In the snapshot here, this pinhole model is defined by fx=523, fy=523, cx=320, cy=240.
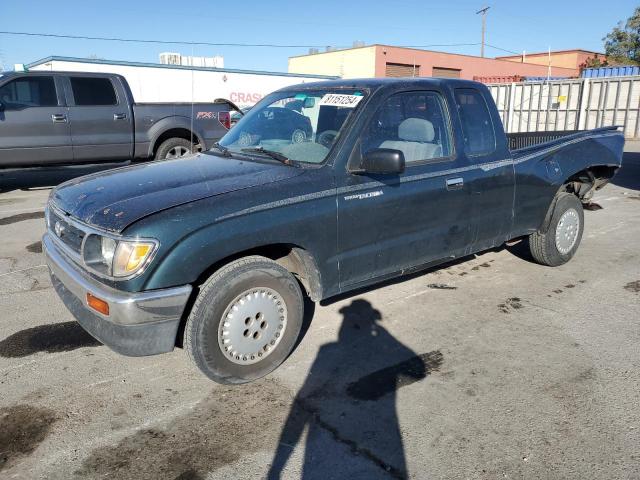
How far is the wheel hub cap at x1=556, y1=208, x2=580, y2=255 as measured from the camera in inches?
213

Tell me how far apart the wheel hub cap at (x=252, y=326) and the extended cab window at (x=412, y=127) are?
129 centimetres

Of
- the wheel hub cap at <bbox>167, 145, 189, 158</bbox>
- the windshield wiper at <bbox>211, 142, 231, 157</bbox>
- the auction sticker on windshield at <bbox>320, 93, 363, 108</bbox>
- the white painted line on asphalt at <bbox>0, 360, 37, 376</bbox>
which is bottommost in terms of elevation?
the white painted line on asphalt at <bbox>0, 360, 37, 376</bbox>

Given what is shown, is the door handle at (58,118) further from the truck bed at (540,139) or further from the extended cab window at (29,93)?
the truck bed at (540,139)

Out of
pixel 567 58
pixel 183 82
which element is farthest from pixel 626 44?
pixel 183 82

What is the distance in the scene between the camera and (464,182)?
423 cm

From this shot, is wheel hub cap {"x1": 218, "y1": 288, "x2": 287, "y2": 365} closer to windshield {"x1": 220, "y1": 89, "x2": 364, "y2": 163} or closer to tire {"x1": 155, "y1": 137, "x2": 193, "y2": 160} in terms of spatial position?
windshield {"x1": 220, "y1": 89, "x2": 364, "y2": 163}

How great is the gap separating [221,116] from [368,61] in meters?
30.8

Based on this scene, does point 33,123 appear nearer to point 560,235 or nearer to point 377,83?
point 377,83

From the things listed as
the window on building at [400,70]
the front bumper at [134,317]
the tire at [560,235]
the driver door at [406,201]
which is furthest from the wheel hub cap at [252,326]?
the window on building at [400,70]

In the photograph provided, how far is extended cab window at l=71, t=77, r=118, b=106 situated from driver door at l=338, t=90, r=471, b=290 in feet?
24.7

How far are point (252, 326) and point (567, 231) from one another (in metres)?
3.80

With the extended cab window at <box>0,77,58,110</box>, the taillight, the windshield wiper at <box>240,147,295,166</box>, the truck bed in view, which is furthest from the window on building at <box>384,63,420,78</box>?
the windshield wiper at <box>240,147,295,166</box>

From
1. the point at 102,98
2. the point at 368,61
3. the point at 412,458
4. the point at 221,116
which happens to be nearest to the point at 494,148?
the point at 412,458

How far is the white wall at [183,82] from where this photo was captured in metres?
15.2
